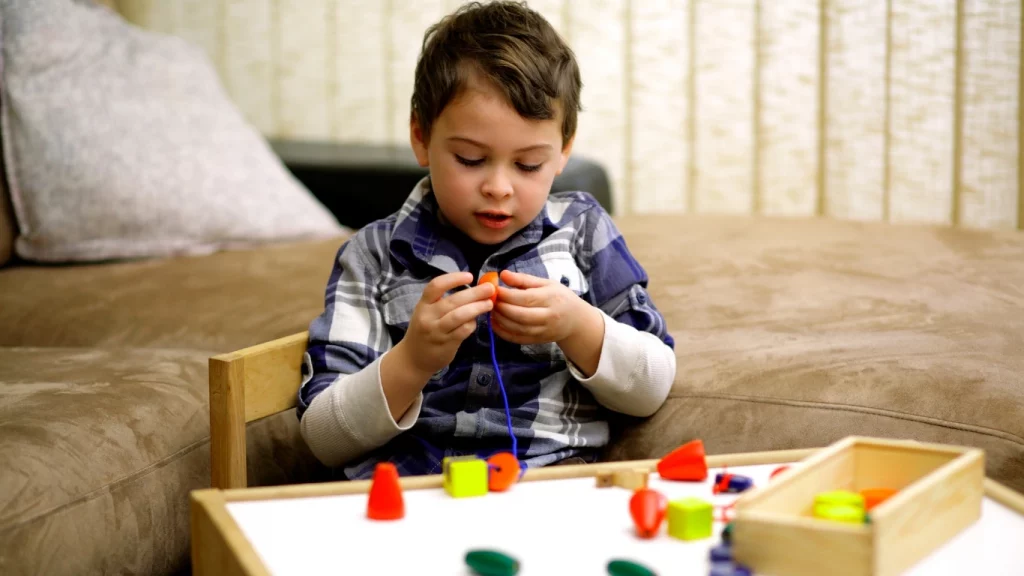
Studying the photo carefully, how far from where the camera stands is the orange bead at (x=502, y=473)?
0.83 meters

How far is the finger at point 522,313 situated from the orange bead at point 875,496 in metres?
A: 0.34

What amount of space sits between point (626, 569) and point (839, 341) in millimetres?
692

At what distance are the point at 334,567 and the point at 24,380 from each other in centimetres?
69

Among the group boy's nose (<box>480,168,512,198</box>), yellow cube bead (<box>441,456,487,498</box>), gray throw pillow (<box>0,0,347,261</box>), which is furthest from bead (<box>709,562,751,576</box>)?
gray throw pillow (<box>0,0,347,261</box>)

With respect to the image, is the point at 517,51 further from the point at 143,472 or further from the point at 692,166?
the point at 692,166

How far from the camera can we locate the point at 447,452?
3.61 feet

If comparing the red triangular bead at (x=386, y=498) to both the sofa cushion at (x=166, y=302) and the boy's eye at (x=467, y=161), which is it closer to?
the boy's eye at (x=467, y=161)

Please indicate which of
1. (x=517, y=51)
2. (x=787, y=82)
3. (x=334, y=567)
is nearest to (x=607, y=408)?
(x=517, y=51)

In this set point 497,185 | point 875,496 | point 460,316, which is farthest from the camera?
point 497,185

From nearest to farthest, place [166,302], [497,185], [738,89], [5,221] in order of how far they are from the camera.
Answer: [497,185] < [166,302] < [5,221] < [738,89]

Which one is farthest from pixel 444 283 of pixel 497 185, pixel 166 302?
pixel 166 302

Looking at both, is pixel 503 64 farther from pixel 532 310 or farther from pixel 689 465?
pixel 689 465

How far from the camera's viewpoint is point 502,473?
833mm

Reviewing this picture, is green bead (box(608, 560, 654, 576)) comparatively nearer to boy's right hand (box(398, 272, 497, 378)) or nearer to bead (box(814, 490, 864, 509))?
bead (box(814, 490, 864, 509))
